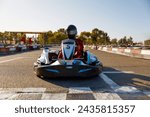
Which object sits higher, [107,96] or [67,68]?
[67,68]

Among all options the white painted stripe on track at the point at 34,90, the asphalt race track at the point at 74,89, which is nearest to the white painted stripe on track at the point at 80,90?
the asphalt race track at the point at 74,89

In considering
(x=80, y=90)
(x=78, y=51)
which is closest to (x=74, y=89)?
(x=80, y=90)

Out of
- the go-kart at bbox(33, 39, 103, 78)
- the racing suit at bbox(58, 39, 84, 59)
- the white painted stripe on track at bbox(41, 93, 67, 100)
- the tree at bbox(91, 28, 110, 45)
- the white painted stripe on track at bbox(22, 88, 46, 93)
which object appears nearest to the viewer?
the white painted stripe on track at bbox(41, 93, 67, 100)

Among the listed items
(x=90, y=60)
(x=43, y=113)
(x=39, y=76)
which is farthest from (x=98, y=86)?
(x=43, y=113)

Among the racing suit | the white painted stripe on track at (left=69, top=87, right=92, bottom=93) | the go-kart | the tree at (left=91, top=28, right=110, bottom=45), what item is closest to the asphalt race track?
the white painted stripe on track at (left=69, top=87, right=92, bottom=93)

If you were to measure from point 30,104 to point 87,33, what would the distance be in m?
120

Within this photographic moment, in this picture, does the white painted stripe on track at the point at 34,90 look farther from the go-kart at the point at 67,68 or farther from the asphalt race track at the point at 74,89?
the go-kart at the point at 67,68

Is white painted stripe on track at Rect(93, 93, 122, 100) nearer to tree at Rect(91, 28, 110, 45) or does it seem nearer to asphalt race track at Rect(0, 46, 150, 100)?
asphalt race track at Rect(0, 46, 150, 100)

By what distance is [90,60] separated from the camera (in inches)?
352

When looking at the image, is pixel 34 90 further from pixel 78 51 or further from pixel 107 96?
pixel 78 51

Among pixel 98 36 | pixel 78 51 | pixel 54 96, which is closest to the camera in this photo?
pixel 54 96

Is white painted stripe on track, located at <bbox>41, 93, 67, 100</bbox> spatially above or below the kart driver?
below

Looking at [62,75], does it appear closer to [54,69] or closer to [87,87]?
[54,69]

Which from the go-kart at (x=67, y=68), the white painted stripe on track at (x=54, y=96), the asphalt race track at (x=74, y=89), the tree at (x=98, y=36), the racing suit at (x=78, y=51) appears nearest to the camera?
the white painted stripe on track at (x=54, y=96)
